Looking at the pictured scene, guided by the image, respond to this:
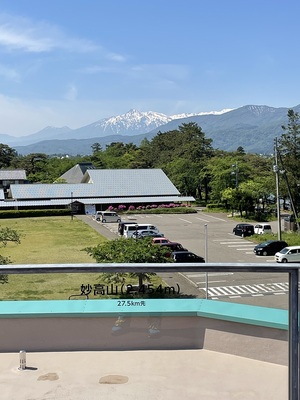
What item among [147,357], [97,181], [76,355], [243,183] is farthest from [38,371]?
[97,181]

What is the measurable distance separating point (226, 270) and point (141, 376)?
0.49 m

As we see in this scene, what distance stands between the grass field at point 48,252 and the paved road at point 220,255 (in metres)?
0.37

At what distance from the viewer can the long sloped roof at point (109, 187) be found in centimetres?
3481

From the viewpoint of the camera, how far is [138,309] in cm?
154

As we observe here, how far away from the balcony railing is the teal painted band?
0.15 meters

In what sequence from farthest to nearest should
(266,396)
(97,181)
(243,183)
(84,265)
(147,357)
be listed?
1. (97,181)
2. (243,183)
3. (147,357)
4. (266,396)
5. (84,265)

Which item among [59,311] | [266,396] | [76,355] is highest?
[59,311]

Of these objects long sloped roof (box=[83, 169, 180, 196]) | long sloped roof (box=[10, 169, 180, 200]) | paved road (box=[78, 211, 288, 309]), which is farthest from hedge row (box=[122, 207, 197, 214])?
long sloped roof (box=[83, 169, 180, 196])

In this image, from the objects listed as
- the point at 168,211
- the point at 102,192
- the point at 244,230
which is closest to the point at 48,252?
the point at 244,230

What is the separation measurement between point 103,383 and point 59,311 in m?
0.29

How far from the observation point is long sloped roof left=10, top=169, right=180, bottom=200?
114 feet

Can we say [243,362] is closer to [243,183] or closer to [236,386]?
[236,386]

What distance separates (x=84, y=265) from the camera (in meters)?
1.30

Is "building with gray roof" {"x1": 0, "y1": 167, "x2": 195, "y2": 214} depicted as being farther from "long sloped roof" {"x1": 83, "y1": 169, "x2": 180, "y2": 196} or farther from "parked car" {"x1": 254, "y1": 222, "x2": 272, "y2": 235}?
"parked car" {"x1": 254, "y1": 222, "x2": 272, "y2": 235}
